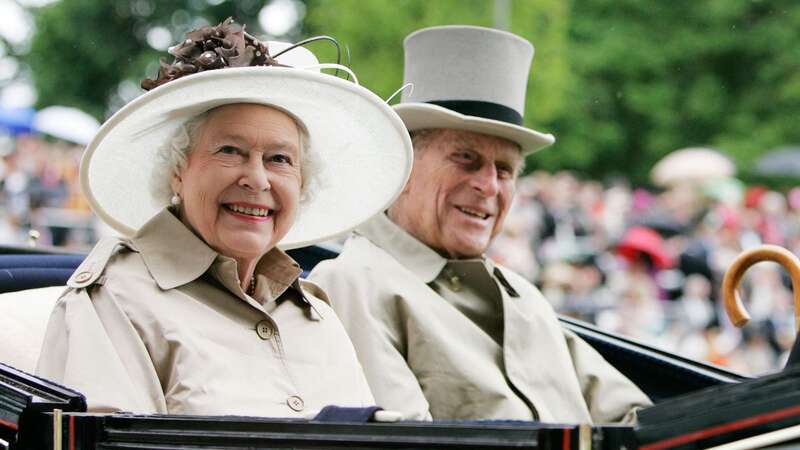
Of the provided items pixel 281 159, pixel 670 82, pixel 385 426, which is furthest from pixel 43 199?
pixel 670 82

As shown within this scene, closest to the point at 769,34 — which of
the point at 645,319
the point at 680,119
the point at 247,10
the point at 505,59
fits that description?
the point at 680,119

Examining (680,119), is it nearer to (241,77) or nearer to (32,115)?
(32,115)

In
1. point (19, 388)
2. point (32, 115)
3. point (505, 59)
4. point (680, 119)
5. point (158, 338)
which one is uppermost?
point (680, 119)

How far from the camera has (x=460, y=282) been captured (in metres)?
3.41

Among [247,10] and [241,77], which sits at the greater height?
[247,10]

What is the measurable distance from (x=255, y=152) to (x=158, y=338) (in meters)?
0.46

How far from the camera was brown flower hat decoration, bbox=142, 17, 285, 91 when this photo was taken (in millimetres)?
2525

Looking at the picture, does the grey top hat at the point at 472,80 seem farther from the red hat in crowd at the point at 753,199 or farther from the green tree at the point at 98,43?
the green tree at the point at 98,43

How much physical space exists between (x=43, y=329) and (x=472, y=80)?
142 centimetres

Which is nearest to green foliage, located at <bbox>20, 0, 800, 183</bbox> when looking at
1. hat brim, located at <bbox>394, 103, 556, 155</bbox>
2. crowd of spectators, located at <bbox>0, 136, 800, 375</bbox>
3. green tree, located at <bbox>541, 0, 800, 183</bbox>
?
green tree, located at <bbox>541, 0, 800, 183</bbox>

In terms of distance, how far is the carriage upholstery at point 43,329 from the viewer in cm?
279

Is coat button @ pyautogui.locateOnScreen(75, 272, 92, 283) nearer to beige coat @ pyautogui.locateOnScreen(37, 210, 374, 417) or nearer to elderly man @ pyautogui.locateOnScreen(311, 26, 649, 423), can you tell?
beige coat @ pyautogui.locateOnScreen(37, 210, 374, 417)

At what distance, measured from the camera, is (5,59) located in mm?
28375

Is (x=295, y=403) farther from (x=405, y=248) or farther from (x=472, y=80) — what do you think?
(x=472, y=80)
